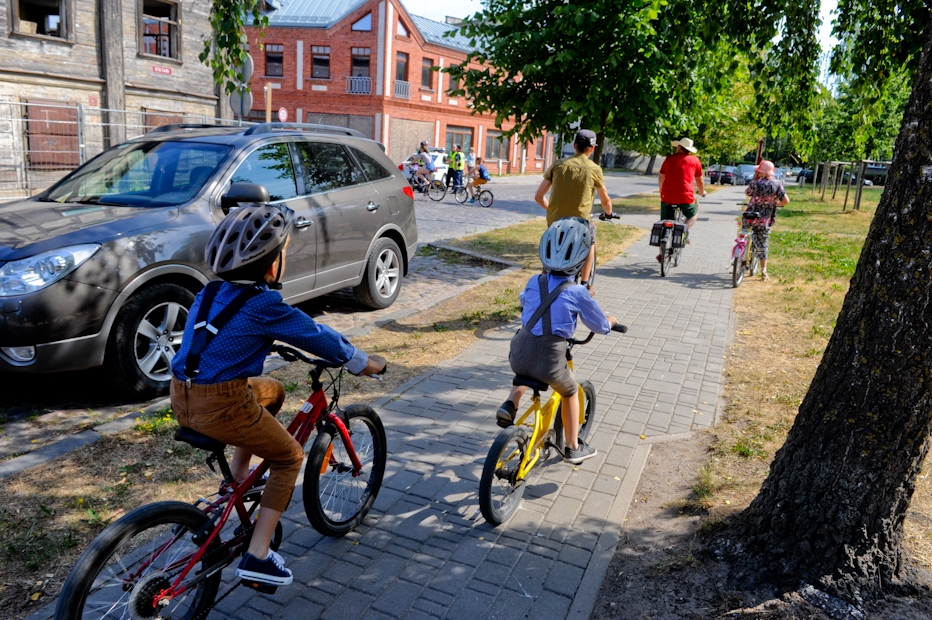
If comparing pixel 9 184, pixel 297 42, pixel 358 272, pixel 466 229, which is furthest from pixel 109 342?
pixel 297 42

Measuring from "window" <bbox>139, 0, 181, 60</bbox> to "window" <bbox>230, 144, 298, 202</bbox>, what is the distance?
20.8m

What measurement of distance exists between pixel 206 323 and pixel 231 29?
4592 mm

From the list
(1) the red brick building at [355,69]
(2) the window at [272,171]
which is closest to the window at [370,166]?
(2) the window at [272,171]

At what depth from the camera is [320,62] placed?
1673 inches

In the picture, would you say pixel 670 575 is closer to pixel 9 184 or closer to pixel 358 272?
pixel 358 272

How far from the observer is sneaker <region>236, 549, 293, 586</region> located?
3.03m

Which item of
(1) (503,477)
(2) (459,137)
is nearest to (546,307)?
(1) (503,477)

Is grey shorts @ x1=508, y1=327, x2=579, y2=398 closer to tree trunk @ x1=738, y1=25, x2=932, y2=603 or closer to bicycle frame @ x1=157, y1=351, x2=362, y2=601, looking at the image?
bicycle frame @ x1=157, y1=351, x2=362, y2=601

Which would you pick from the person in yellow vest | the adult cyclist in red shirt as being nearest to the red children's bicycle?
the adult cyclist in red shirt

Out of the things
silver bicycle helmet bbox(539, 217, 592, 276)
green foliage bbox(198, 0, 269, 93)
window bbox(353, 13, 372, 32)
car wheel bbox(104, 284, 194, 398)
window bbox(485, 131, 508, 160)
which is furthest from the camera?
window bbox(485, 131, 508, 160)

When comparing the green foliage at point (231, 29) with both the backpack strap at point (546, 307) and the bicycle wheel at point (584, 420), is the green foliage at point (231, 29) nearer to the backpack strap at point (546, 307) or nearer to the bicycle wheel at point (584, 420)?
the backpack strap at point (546, 307)

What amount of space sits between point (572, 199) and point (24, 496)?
19.2 ft

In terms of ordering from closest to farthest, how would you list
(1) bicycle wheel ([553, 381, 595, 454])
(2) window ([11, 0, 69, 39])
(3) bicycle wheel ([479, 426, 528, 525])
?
(3) bicycle wheel ([479, 426, 528, 525])
(1) bicycle wheel ([553, 381, 595, 454])
(2) window ([11, 0, 69, 39])

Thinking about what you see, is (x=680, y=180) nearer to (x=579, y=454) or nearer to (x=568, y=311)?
(x=579, y=454)
